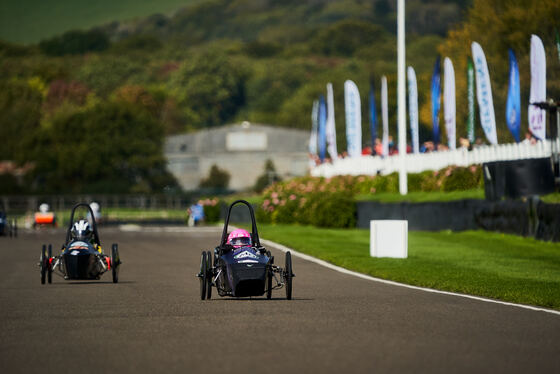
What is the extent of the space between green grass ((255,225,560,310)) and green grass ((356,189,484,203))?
4.72 feet

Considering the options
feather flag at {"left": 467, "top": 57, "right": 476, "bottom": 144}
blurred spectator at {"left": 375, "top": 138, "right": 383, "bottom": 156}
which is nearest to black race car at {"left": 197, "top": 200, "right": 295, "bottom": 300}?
feather flag at {"left": 467, "top": 57, "right": 476, "bottom": 144}

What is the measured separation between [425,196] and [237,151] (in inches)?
2873

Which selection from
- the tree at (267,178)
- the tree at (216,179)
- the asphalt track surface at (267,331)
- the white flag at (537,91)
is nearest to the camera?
the asphalt track surface at (267,331)

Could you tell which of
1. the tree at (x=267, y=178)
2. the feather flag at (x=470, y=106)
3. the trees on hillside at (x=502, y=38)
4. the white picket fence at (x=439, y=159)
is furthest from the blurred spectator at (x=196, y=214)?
the tree at (x=267, y=178)

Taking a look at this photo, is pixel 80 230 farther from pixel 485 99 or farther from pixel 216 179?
pixel 216 179

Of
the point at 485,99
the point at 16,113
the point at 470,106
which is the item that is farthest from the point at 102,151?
the point at 485,99

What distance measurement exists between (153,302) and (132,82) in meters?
151

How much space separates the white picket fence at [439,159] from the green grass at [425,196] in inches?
62.2

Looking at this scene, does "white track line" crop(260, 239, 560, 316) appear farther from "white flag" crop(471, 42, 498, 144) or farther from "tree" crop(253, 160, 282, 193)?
"tree" crop(253, 160, 282, 193)

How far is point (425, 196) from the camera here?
3891cm

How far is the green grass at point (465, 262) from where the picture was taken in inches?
687

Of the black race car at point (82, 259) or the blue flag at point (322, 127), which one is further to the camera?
the blue flag at point (322, 127)

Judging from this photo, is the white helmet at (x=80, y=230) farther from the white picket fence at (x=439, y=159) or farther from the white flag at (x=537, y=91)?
the white flag at (x=537, y=91)

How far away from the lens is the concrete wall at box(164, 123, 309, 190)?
11125 cm
